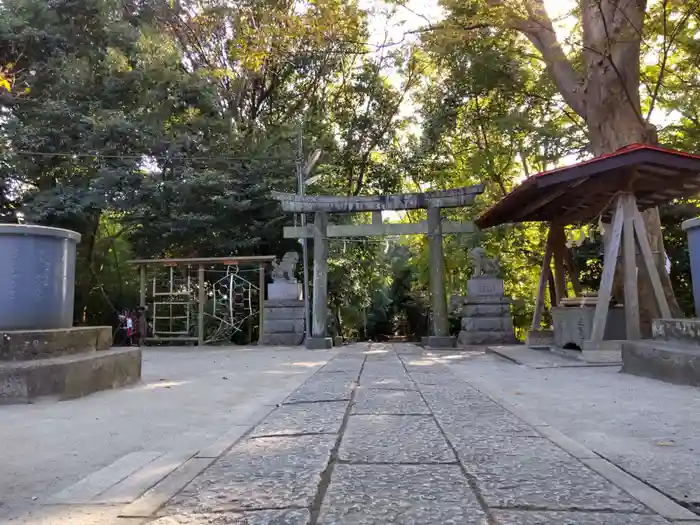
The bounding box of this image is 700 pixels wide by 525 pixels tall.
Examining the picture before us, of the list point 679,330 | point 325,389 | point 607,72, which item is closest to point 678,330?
point 679,330

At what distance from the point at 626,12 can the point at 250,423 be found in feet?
32.2

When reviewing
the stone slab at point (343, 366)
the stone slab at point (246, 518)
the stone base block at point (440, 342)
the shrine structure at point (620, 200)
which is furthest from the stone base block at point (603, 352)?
the stone slab at point (246, 518)

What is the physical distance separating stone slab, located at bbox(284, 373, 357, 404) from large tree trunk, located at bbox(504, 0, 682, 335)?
564 cm

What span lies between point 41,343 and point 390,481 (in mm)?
4055

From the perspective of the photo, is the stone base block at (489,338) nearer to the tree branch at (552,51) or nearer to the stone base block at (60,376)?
the tree branch at (552,51)

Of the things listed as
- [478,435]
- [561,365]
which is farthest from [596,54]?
[478,435]

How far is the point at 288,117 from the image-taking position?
2044 centimetres

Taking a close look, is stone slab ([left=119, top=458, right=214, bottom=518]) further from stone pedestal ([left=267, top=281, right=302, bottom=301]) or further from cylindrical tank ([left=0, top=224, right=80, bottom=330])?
stone pedestal ([left=267, top=281, right=302, bottom=301])

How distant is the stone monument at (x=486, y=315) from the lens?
13242 mm

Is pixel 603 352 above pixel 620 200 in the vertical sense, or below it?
below

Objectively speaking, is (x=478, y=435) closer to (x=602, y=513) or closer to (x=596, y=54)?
(x=602, y=513)

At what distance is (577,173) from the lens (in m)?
7.70

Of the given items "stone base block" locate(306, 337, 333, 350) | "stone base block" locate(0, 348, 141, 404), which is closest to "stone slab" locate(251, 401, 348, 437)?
"stone base block" locate(0, 348, 141, 404)

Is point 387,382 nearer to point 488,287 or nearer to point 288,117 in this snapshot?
point 488,287
